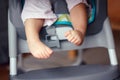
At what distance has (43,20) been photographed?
0.82 metres

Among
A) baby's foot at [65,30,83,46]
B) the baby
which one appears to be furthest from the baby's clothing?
baby's foot at [65,30,83,46]

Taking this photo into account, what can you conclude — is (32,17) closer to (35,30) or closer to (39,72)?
(35,30)

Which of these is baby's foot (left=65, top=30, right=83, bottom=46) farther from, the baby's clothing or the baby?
the baby's clothing

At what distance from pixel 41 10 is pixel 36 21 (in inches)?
1.6

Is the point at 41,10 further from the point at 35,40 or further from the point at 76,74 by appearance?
the point at 76,74

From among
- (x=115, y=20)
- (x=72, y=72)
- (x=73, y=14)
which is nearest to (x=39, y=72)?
(x=72, y=72)

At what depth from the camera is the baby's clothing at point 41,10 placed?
794 mm

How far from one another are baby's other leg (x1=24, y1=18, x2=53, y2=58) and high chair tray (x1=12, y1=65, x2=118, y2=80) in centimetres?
8

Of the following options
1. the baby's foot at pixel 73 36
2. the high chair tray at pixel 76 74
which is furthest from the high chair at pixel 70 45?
the baby's foot at pixel 73 36

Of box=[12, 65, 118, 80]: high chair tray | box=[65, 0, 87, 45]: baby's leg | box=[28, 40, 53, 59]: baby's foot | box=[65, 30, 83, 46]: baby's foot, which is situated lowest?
box=[12, 65, 118, 80]: high chair tray

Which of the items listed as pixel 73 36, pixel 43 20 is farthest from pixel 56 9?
pixel 73 36

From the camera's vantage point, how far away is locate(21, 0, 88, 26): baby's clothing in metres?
0.79

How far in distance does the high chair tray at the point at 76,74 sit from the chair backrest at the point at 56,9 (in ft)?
0.42

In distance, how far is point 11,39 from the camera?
0.82 meters
